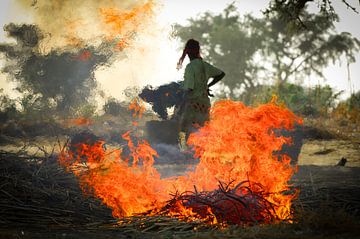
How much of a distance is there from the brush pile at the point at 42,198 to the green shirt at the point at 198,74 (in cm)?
264

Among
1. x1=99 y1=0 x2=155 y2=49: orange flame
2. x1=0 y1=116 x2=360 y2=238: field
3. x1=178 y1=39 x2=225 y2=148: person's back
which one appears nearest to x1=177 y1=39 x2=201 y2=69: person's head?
x1=178 y1=39 x2=225 y2=148: person's back

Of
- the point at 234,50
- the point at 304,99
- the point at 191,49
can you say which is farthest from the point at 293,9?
the point at 234,50

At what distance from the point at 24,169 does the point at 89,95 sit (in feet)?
47.4

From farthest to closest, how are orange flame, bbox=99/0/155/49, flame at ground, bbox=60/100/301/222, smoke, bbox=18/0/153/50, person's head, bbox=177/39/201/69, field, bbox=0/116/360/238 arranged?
smoke, bbox=18/0/153/50, orange flame, bbox=99/0/155/49, person's head, bbox=177/39/201/69, flame at ground, bbox=60/100/301/222, field, bbox=0/116/360/238

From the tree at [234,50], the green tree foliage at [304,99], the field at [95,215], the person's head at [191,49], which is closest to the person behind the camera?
the field at [95,215]

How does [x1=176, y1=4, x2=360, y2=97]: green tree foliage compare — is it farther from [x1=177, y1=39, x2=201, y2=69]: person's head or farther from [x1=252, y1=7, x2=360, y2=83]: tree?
[x1=177, y1=39, x2=201, y2=69]: person's head

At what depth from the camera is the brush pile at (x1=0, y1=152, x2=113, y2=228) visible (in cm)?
454

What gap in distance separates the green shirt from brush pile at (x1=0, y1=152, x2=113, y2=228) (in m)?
2.64

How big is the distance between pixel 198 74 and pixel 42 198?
137 inches

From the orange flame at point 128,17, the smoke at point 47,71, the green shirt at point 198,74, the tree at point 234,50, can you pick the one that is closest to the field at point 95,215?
the green shirt at point 198,74

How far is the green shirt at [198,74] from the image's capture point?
733 centimetres

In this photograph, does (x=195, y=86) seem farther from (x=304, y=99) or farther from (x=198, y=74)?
(x=304, y=99)

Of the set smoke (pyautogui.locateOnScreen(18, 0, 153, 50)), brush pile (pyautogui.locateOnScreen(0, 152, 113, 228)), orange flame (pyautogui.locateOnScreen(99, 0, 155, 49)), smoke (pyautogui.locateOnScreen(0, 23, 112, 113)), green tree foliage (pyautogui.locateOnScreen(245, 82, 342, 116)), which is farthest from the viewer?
green tree foliage (pyautogui.locateOnScreen(245, 82, 342, 116))

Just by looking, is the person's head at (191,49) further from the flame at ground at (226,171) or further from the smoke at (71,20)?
the smoke at (71,20)
